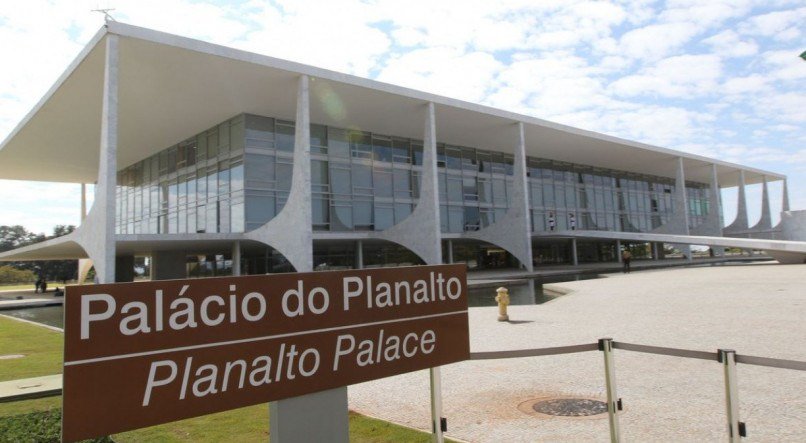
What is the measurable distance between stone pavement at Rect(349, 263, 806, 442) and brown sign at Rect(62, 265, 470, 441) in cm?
220

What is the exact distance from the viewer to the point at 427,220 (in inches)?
1233

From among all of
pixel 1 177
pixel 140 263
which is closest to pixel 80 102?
pixel 1 177

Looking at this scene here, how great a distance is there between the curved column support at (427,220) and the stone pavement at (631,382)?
17.1 m

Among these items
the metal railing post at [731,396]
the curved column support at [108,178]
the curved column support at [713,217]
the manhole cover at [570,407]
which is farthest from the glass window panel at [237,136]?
the curved column support at [713,217]

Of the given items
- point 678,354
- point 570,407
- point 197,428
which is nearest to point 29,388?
point 197,428

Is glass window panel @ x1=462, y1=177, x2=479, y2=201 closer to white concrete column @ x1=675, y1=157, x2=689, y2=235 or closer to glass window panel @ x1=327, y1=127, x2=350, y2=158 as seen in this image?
glass window panel @ x1=327, y1=127, x2=350, y2=158

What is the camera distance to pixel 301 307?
3.28 meters

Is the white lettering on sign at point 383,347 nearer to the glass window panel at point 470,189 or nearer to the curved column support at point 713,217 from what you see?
the glass window panel at point 470,189

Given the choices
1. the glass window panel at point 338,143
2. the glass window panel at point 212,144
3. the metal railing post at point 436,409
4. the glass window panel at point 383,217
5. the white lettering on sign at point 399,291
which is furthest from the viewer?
the glass window panel at point 383,217

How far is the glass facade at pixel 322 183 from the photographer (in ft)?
99.9

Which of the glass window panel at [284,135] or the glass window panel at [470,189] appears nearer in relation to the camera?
the glass window panel at [284,135]

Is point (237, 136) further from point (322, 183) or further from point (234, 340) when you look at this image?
point (234, 340)

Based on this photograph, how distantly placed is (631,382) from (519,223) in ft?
100

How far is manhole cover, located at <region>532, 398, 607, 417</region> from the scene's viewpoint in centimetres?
588
